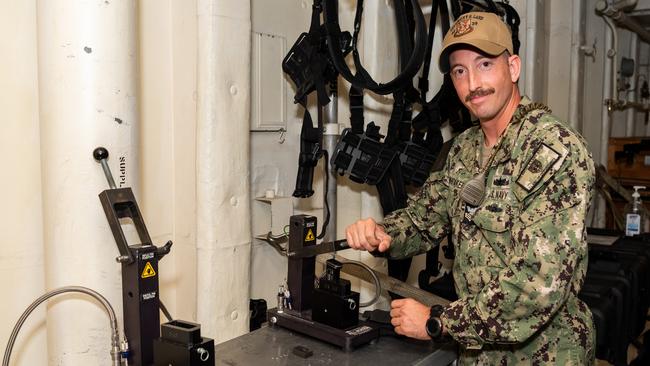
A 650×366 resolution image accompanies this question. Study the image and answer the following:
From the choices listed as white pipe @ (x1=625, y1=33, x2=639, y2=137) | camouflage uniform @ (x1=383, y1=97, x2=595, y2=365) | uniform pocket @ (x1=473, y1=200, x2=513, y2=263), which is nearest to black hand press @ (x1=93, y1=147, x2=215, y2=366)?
camouflage uniform @ (x1=383, y1=97, x2=595, y2=365)

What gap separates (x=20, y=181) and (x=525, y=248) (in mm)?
1327

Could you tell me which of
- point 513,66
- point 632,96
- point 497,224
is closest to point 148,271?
point 497,224

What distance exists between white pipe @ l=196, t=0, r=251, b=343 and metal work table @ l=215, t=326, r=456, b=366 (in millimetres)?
382

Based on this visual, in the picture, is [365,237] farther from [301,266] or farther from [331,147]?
[331,147]

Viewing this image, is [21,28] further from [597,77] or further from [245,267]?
[597,77]

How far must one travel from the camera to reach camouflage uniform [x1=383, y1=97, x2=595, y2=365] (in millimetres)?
1344

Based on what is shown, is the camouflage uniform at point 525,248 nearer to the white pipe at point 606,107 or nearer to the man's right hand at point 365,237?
the man's right hand at point 365,237

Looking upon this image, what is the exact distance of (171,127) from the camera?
194 cm

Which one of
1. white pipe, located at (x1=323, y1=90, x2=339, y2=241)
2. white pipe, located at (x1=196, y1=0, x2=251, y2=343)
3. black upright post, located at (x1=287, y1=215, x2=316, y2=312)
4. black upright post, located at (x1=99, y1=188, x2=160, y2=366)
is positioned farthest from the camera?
white pipe, located at (x1=323, y1=90, x2=339, y2=241)

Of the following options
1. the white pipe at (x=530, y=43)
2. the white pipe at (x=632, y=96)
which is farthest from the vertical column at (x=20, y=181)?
the white pipe at (x=632, y=96)

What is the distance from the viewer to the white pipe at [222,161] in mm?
1880

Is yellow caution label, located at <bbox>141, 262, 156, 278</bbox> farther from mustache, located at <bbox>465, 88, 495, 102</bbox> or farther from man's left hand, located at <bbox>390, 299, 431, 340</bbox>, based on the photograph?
mustache, located at <bbox>465, 88, 495, 102</bbox>

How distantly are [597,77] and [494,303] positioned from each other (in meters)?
3.97

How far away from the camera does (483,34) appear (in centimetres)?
153
